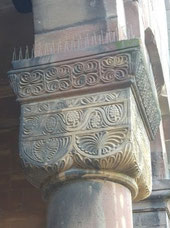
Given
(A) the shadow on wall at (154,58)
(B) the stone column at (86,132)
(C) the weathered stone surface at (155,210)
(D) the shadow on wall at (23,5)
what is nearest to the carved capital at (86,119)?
(B) the stone column at (86,132)

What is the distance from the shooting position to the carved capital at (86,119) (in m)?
2.81

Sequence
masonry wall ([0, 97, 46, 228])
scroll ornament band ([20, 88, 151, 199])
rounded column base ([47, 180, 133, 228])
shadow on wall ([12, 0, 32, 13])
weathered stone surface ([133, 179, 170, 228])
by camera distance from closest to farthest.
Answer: rounded column base ([47, 180, 133, 228]), scroll ornament band ([20, 88, 151, 199]), shadow on wall ([12, 0, 32, 13]), weathered stone surface ([133, 179, 170, 228]), masonry wall ([0, 97, 46, 228])

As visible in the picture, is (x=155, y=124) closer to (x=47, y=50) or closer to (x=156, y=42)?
(x=47, y=50)

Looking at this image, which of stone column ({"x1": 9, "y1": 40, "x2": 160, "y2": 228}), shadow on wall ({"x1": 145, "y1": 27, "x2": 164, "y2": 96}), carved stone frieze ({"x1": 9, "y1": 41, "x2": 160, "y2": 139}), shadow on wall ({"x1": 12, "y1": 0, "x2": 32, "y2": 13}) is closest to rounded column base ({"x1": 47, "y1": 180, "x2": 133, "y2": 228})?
stone column ({"x1": 9, "y1": 40, "x2": 160, "y2": 228})

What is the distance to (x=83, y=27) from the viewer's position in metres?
3.22

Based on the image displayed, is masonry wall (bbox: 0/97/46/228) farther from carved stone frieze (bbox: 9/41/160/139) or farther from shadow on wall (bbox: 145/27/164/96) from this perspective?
carved stone frieze (bbox: 9/41/160/139)

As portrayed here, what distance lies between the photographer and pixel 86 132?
9.41 ft

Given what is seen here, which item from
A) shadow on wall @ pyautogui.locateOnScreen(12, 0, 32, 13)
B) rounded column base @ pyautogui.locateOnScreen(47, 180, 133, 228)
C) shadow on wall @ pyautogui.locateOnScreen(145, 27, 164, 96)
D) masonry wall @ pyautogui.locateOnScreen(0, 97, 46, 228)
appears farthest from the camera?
masonry wall @ pyautogui.locateOnScreen(0, 97, 46, 228)

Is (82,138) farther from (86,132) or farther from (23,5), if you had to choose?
(23,5)

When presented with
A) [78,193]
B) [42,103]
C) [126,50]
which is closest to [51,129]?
[42,103]

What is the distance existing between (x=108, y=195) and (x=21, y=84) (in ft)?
2.60

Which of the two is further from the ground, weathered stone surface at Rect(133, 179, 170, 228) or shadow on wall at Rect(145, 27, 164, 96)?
shadow on wall at Rect(145, 27, 164, 96)

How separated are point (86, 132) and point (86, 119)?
8 cm

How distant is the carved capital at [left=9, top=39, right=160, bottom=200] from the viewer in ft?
9.23
